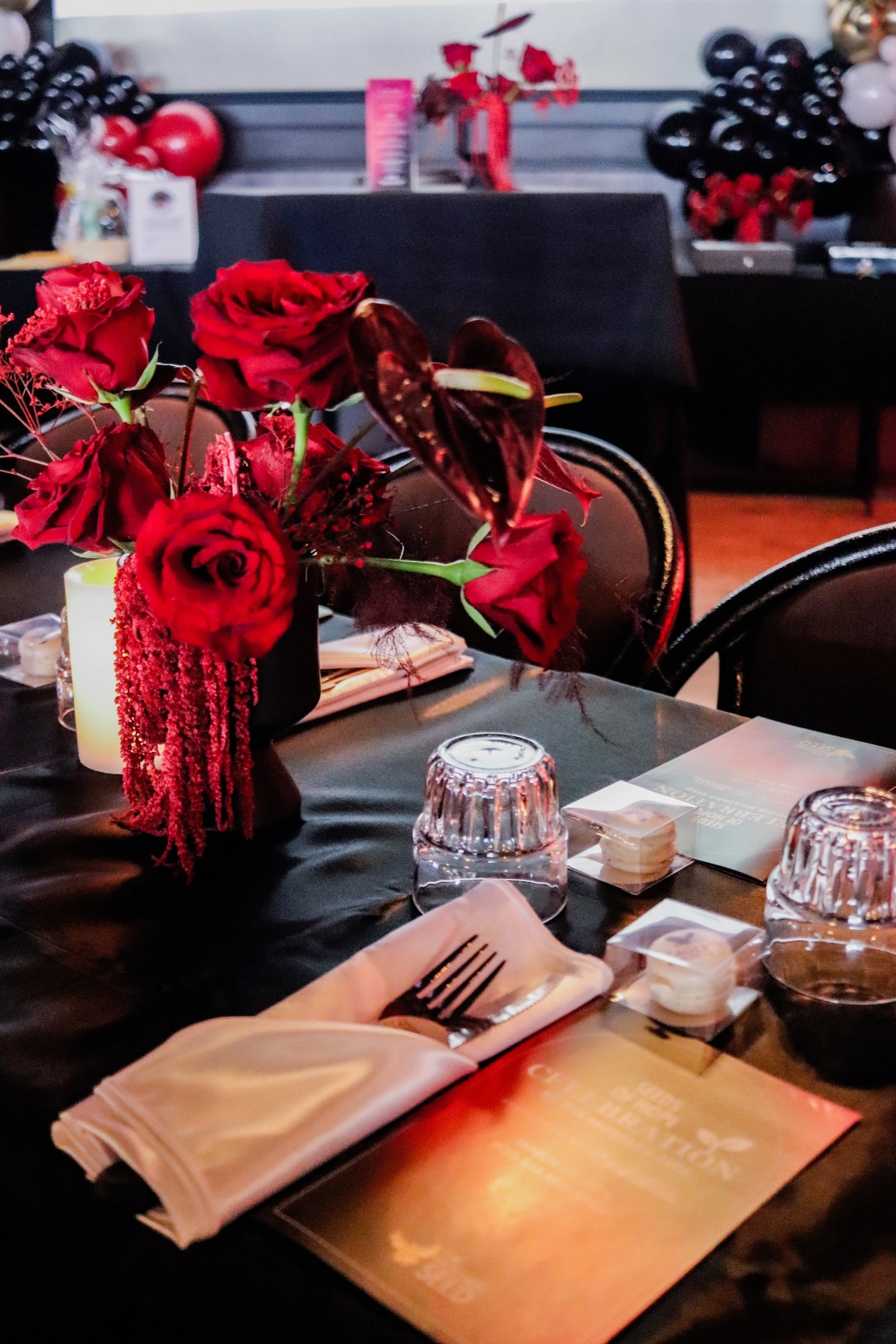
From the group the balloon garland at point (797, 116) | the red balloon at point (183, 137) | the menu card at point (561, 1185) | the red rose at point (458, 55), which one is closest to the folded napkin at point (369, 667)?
the menu card at point (561, 1185)

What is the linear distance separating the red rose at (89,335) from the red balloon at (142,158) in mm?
4912

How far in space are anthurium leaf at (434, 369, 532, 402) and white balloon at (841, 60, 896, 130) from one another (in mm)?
5177

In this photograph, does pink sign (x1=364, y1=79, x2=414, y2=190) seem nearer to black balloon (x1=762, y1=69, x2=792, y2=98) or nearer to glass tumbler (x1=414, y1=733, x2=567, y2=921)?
black balloon (x1=762, y1=69, x2=792, y2=98)

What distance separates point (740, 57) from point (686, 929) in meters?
5.47

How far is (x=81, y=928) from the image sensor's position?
90 cm

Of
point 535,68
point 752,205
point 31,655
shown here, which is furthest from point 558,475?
point 752,205

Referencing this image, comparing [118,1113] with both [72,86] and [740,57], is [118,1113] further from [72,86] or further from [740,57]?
[72,86]

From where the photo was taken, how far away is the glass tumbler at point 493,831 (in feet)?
2.93

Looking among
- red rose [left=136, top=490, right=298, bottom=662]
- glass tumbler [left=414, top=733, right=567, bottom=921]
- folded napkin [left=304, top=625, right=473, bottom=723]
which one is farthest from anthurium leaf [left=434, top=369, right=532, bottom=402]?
folded napkin [left=304, top=625, right=473, bottom=723]

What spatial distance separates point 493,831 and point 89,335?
41 cm

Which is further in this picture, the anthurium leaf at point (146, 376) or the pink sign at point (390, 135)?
the pink sign at point (390, 135)

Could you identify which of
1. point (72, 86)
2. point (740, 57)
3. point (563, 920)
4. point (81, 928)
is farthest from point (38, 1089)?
point (72, 86)

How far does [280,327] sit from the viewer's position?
0.80m

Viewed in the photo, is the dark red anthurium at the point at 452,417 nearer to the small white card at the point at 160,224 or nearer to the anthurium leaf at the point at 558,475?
the anthurium leaf at the point at 558,475
